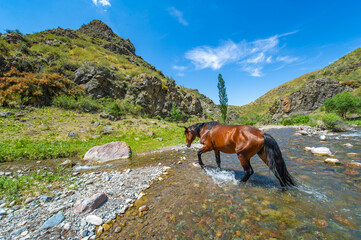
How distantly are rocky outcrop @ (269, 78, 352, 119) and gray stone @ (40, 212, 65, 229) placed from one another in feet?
193

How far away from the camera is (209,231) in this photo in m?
2.38

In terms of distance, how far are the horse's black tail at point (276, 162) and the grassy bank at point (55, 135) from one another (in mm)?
8159

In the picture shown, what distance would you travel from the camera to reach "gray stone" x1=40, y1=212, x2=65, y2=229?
2.52 meters

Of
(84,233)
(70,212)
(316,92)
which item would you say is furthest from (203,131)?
(316,92)

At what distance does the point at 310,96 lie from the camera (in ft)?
142

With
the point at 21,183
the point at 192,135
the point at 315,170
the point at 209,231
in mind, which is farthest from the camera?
the point at 192,135

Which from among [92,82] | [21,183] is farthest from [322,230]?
[92,82]

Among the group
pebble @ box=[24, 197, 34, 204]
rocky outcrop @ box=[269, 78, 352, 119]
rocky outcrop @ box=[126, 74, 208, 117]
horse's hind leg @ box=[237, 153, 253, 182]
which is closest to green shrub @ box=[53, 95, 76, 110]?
rocky outcrop @ box=[126, 74, 208, 117]

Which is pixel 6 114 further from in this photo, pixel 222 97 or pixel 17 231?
pixel 222 97

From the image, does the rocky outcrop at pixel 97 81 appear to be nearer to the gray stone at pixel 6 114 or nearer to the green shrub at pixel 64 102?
the green shrub at pixel 64 102

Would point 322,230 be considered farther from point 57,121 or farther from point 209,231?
point 57,121

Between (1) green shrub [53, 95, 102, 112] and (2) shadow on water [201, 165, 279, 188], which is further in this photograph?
(1) green shrub [53, 95, 102, 112]

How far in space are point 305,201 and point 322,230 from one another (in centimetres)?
98

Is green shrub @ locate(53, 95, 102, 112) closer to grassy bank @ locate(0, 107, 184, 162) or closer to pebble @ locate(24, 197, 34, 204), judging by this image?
grassy bank @ locate(0, 107, 184, 162)
